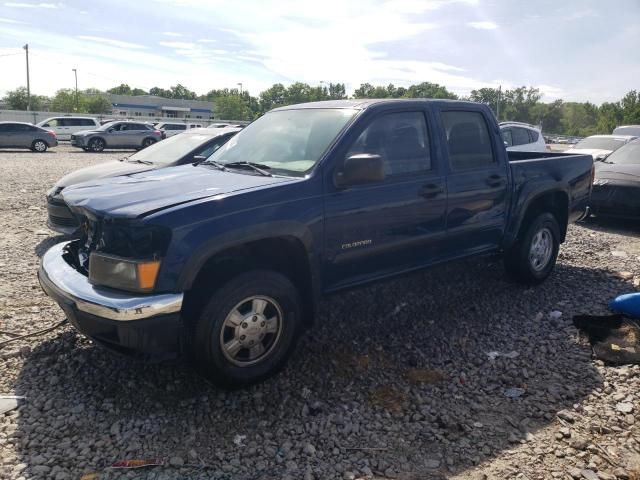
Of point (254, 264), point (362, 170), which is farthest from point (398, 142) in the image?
point (254, 264)

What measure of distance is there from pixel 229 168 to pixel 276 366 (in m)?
1.62

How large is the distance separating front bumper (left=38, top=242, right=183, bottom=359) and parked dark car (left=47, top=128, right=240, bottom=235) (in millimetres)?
3641

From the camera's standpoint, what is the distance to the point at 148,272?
2.99 metres

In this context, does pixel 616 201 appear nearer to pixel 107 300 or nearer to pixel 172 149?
pixel 172 149

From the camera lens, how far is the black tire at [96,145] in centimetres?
2541

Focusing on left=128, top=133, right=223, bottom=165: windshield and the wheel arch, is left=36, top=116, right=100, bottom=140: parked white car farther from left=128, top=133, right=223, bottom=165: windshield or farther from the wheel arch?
the wheel arch

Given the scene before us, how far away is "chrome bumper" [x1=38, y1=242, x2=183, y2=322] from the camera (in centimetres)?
294

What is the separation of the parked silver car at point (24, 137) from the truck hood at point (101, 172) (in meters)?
19.1

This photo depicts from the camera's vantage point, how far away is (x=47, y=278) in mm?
3541

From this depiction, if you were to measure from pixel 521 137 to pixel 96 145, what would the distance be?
814 inches

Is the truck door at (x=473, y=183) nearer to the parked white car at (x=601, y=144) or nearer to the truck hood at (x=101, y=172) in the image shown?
the truck hood at (x=101, y=172)

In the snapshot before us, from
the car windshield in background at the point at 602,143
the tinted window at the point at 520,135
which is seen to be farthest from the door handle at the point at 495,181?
the car windshield in background at the point at 602,143

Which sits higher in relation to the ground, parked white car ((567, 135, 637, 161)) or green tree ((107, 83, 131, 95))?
green tree ((107, 83, 131, 95))

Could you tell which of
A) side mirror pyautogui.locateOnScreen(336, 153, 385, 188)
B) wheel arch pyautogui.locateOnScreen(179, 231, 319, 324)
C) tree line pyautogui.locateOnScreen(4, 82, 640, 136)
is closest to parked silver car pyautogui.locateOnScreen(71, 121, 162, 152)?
wheel arch pyautogui.locateOnScreen(179, 231, 319, 324)
